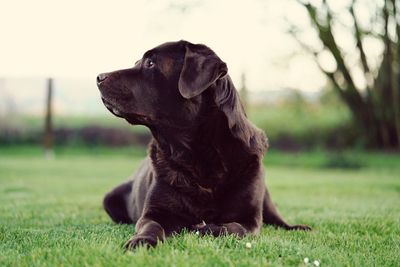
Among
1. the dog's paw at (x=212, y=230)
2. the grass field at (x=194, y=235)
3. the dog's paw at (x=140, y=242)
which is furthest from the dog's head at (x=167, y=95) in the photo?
the dog's paw at (x=140, y=242)

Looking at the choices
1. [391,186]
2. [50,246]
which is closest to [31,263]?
[50,246]

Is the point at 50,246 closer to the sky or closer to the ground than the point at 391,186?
closer to the sky

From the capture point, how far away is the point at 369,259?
11.8 ft

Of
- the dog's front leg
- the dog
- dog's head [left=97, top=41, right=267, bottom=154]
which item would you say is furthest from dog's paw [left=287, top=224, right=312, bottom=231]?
the dog's front leg

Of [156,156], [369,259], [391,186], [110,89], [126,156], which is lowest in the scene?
[126,156]

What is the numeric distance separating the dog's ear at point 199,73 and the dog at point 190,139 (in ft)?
0.07

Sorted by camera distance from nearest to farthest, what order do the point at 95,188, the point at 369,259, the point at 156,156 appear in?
the point at 369,259
the point at 156,156
the point at 95,188

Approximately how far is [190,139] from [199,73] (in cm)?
52

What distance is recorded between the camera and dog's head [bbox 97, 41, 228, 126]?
4137 millimetres

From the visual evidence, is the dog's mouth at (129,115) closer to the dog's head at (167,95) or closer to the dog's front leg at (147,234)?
the dog's head at (167,95)

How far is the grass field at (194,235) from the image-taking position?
3160 millimetres

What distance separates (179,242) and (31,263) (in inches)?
36.4

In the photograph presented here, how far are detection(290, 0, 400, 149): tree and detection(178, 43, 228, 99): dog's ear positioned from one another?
14.0 m

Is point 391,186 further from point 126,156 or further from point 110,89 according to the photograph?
point 126,156
